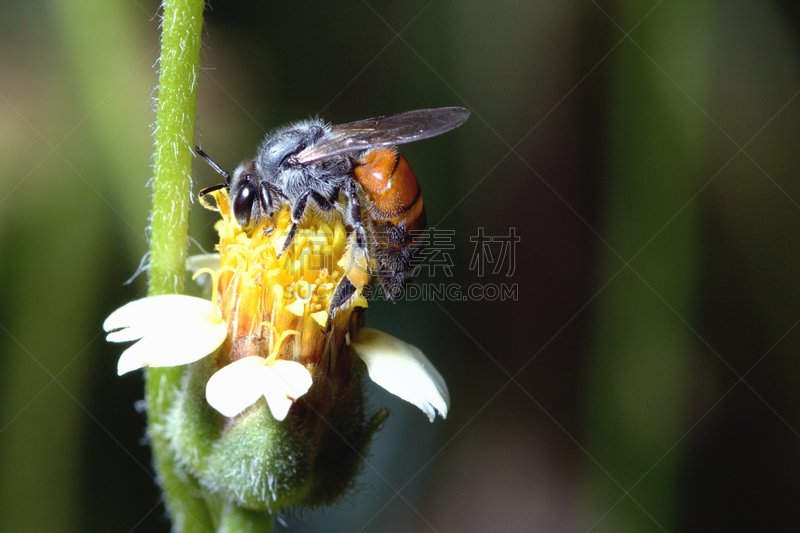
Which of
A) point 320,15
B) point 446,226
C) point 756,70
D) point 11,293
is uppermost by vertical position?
point 756,70

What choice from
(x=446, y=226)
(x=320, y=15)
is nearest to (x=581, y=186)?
(x=446, y=226)

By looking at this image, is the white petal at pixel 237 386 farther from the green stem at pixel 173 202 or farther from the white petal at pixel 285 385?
the green stem at pixel 173 202

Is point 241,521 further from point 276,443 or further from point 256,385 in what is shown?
point 256,385

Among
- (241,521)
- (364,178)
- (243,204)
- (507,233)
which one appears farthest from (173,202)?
(507,233)

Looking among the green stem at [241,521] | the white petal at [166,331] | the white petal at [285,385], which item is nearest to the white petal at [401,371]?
the white petal at [285,385]

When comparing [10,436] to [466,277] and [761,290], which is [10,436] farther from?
[761,290]

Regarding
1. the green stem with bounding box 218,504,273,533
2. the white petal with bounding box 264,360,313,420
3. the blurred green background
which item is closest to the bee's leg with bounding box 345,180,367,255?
the white petal with bounding box 264,360,313,420
